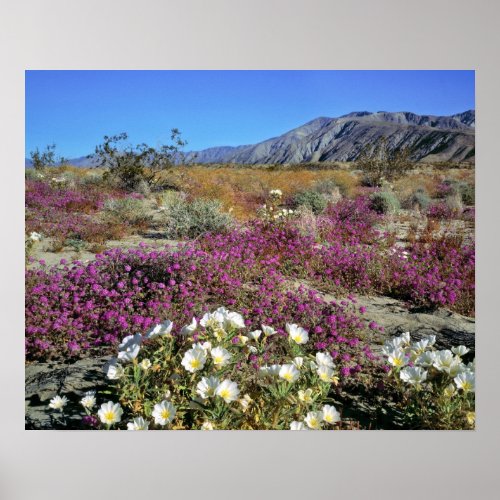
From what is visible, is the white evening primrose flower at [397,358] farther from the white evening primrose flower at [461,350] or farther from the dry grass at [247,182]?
the dry grass at [247,182]

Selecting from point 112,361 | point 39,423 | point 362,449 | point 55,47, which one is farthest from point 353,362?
point 55,47

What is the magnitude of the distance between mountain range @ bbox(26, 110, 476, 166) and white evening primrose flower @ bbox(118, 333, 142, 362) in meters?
1.30

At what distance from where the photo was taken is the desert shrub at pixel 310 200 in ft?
13.0

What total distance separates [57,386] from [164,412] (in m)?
0.76

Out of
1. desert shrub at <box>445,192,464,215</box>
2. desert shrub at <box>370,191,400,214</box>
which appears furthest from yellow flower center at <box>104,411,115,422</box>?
desert shrub at <box>445,192,464,215</box>

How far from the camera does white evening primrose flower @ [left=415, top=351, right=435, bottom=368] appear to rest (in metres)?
3.41

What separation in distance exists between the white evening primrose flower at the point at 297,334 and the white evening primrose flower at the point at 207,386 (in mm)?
601

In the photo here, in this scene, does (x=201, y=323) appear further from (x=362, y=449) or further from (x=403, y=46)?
(x=403, y=46)

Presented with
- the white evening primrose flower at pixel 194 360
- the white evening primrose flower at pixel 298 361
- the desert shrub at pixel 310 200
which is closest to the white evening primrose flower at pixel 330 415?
the white evening primrose flower at pixel 298 361

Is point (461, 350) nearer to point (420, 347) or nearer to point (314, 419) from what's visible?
point (420, 347)

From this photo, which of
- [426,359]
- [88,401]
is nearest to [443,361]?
[426,359]

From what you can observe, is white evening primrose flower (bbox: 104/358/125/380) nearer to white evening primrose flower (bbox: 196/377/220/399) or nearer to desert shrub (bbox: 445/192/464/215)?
white evening primrose flower (bbox: 196/377/220/399)

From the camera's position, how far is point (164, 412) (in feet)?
11.2

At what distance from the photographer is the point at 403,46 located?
12.4 ft
